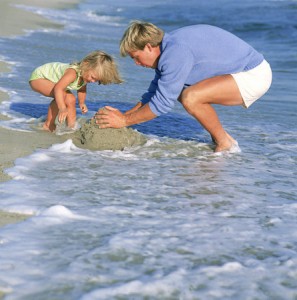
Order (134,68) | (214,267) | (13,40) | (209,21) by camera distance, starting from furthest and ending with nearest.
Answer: (209,21)
(13,40)
(134,68)
(214,267)

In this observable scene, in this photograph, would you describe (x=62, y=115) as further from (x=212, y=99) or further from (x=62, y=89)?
(x=212, y=99)

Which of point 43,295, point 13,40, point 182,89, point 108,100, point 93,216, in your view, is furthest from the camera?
point 13,40

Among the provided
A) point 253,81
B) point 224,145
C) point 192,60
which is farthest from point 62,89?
point 253,81

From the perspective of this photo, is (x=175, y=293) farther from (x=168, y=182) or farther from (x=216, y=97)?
(x=216, y=97)

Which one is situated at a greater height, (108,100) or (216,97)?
(216,97)

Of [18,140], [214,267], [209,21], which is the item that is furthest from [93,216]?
[209,21]

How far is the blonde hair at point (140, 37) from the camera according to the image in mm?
4840

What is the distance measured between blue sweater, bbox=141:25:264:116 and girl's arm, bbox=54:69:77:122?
0.75m

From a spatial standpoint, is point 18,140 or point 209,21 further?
point 209,21

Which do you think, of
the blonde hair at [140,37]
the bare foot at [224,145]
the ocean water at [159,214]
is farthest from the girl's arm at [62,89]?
the bare foot at [224,145]

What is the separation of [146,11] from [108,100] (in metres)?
19.7

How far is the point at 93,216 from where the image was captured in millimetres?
3609

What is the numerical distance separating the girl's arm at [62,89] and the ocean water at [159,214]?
1.13 feet

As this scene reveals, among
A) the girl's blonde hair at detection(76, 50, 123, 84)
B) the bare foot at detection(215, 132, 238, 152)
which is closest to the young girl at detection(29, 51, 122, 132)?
the girl's blonde hair at detection(76, 50, 123, 84)
